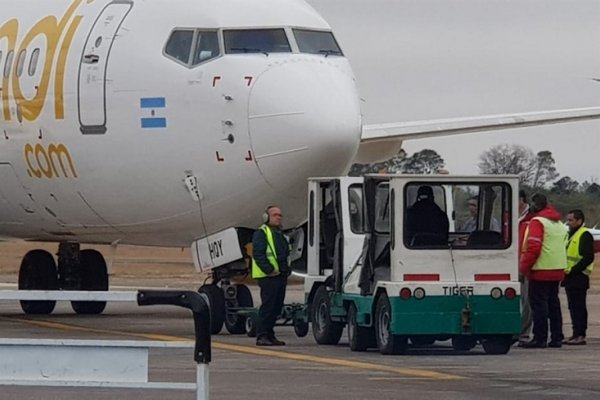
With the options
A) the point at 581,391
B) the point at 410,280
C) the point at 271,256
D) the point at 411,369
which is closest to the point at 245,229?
the point at 271,256

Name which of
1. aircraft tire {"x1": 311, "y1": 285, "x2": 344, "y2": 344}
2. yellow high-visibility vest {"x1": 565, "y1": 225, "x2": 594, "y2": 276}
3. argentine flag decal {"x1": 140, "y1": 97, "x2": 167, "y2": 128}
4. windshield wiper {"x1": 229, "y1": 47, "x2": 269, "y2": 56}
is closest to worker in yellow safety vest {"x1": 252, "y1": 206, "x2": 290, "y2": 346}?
aircraft tire {"x1": 311, "y1": 285, "x2": 344, "y2": 344}

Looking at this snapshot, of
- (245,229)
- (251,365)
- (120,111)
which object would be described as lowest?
(251,365)

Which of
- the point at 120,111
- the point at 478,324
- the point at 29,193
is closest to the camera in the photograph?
the point at 478,324

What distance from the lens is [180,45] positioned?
2138cm

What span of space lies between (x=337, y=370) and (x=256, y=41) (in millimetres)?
5992

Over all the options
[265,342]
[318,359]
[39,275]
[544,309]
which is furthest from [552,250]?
[39,275]

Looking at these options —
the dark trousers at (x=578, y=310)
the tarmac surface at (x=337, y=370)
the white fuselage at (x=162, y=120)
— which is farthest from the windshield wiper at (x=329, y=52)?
the dark trousers at (x=578, y=310)

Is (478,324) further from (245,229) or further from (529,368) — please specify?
(245,229)

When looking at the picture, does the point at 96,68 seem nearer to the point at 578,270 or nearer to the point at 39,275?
the point at 578,270

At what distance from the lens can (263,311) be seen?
20250 millimetres

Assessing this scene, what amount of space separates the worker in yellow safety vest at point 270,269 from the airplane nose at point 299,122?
626 mm

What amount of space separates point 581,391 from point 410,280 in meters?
4.63

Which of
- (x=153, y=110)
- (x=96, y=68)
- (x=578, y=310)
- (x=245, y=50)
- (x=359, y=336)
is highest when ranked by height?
(x=245, y=50)

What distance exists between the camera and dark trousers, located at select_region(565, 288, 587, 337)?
69.7ft
